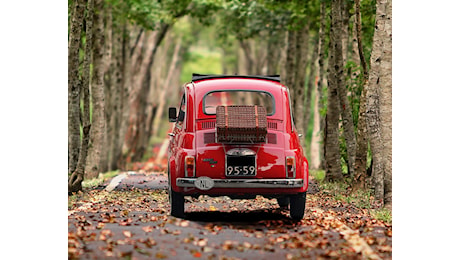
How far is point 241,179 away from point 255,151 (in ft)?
1.77

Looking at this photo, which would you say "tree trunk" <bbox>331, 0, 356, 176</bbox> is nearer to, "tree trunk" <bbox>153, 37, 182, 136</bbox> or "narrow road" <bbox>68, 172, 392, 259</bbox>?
"narrow road" <bbox>68, 172, 392, 259</bbox>

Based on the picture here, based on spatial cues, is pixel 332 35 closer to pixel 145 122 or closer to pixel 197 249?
pixel 197 249

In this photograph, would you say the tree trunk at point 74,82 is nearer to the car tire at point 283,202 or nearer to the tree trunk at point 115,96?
the car tire at point 283,202

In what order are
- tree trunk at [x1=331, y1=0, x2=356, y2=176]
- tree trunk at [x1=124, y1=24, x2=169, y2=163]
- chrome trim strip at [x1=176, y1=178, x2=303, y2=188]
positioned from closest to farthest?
chrome trim strip at [x1=176, y1=178, x2=303, y2=188]
tree trunk at [x1=331, y1=0, x2=356, y2=176]
tree trunk at [x1=124, y1=24, x2=169, y2=163]

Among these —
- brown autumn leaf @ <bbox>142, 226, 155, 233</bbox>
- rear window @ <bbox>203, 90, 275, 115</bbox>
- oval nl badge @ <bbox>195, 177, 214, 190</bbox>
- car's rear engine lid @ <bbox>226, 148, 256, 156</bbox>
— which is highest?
rear window @ <bbox>203, 90, 275, 115</bbox>

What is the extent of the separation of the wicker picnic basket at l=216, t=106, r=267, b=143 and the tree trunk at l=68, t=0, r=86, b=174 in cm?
596

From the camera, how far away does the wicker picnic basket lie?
12.3 m

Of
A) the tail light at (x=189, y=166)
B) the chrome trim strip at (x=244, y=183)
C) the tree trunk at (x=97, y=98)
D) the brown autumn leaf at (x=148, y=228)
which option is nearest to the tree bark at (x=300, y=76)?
the tree trunk at (x=97, y=98)

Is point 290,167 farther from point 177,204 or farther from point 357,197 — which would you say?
point 357,197

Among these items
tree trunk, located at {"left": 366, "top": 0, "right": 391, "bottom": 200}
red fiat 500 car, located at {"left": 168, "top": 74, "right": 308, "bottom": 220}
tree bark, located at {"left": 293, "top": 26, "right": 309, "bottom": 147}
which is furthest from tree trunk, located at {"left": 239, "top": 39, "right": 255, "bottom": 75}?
red fiat 500 car, located at {"left": 168, "top": 74, "right": 308, "bottom": 220}

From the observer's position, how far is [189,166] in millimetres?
12344

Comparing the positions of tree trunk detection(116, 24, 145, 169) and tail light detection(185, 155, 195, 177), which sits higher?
tree trunk detection(116, 24, 145, 169)

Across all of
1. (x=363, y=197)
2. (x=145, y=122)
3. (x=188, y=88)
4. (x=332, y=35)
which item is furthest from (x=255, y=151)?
(x=145, y=122)

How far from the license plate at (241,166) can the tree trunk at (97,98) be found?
11.9m
